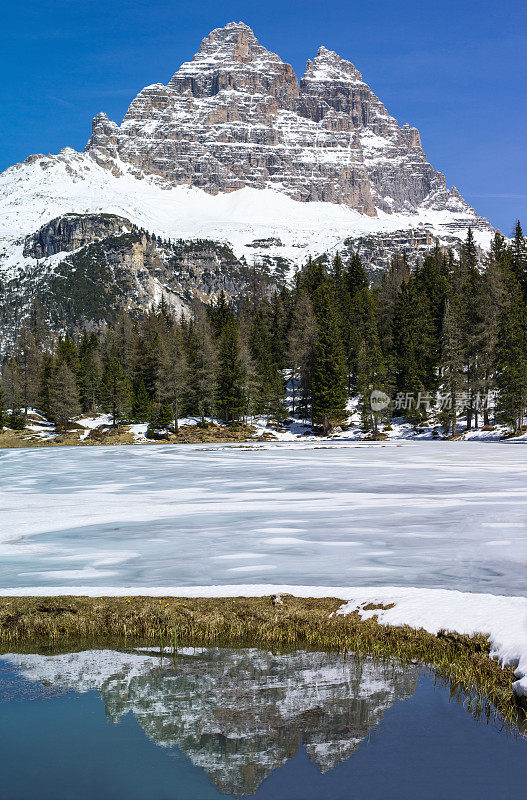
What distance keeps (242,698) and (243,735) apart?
2.82 ft

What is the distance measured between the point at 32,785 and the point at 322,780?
2692mm

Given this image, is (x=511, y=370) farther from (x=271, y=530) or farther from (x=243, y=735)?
(x=243, y=735)

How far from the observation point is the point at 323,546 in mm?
15242

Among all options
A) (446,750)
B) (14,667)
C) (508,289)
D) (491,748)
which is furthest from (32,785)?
(508,289)

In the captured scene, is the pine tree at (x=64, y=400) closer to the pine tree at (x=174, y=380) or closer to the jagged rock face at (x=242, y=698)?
the pine tree at (x=174, y=380)

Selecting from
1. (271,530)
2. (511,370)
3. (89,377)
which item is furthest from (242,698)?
(89,377)

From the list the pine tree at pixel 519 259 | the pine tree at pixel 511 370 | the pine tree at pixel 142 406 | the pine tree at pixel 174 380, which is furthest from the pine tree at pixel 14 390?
the pine tree at pixel 519 259

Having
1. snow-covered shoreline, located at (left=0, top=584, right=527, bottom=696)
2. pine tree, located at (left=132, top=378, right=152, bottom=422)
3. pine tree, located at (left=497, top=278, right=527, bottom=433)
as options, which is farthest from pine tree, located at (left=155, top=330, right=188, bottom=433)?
snow-covered shoreline, located at (left=0, top=584, right=527, bottom=696)

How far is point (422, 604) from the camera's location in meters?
10.3

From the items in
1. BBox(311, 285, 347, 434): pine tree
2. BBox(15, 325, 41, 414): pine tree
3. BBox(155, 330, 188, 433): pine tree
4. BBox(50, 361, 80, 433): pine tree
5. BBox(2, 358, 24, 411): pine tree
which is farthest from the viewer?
BBox(15, 325, 41, 414): pine tree

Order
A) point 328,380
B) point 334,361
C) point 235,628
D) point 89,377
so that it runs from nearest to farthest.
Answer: point 235,628
point 328,380
point 334,361
point 89,377

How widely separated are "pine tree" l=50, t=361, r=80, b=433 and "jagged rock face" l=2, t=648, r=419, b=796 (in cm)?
7988

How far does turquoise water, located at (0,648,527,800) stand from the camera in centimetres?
579

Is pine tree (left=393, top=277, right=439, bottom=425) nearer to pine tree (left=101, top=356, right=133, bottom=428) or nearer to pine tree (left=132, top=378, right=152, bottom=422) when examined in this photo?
pine tree (left=132, top=378, right=152, bottom=422)
